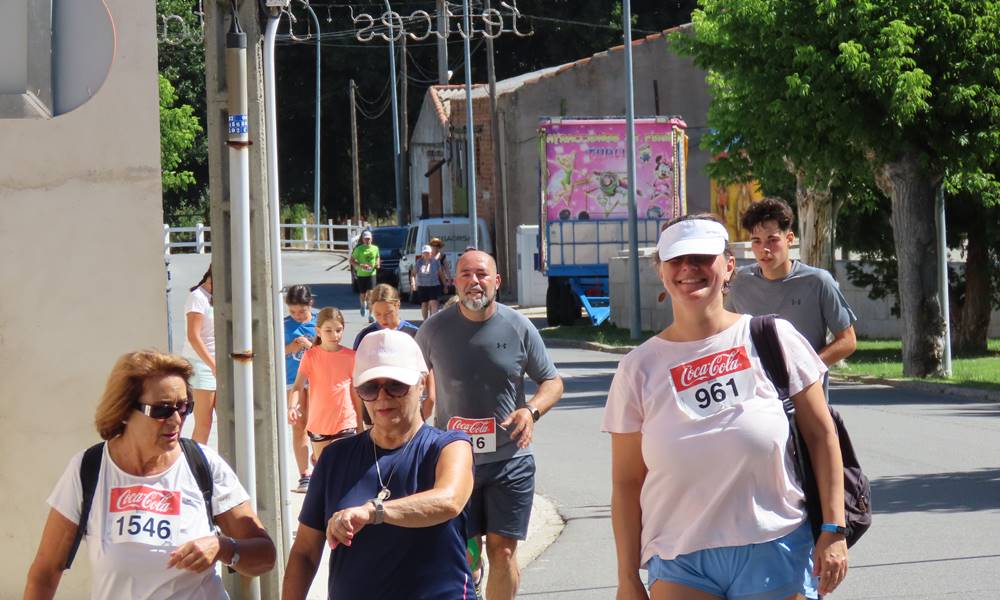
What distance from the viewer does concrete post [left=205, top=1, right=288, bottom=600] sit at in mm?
6594

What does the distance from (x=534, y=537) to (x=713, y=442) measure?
587 centimetres

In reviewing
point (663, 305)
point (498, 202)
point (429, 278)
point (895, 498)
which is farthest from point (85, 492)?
point (498, 202)

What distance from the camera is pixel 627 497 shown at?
15.3 ft

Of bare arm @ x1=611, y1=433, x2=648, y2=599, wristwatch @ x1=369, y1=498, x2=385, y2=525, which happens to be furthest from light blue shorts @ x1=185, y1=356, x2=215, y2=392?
wristwatch @ x1=369, y1=498, x2=385, y2=525

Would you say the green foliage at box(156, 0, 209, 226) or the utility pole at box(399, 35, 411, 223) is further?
the utility pole at box(399, 35, 411, 223)

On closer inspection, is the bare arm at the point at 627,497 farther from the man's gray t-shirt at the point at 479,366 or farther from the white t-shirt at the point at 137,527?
A: the man's gray t-shirt at the point at 479,366

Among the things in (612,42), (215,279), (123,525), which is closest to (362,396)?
(123,525)

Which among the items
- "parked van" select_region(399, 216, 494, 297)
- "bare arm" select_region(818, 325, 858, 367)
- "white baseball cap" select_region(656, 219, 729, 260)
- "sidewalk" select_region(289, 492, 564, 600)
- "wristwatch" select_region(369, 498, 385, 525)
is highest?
"parked van" select_region(399, 216, 494, 297)

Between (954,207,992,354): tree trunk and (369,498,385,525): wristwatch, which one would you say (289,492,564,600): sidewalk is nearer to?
(369,498,385,525): wristwatch

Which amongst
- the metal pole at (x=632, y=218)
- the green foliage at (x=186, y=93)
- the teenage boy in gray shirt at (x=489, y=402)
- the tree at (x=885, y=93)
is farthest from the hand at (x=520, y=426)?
the green foliage at (x=186, y=93)

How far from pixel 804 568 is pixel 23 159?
4125 mm

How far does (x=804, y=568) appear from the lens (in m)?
4.51

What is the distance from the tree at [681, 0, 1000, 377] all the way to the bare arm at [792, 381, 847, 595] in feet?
53.2

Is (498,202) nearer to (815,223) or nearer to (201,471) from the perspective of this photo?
(815,223)
